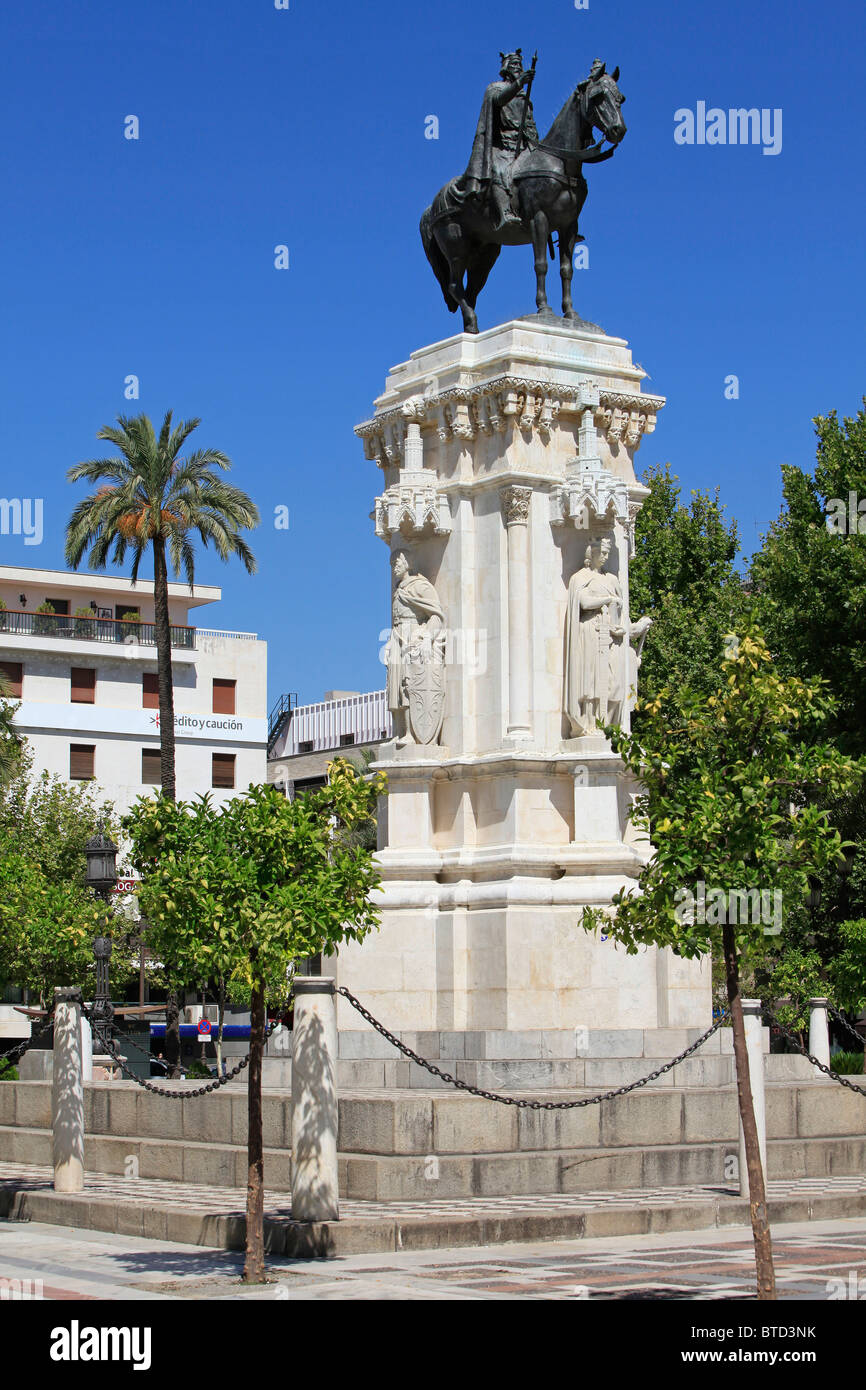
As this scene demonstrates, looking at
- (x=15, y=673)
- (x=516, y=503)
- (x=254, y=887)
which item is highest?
(x=15, y=673)

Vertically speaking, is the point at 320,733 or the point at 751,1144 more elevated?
the point at 320,733

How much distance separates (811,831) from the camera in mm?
10961

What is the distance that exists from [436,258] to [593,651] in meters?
5.49

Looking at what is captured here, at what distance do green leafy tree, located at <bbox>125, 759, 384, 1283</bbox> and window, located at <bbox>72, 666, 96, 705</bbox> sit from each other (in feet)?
174

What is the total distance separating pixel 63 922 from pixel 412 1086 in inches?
216

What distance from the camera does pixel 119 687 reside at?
66000 mm

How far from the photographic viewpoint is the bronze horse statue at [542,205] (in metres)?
20.8

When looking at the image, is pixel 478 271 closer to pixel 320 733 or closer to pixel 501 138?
pixel 501 138

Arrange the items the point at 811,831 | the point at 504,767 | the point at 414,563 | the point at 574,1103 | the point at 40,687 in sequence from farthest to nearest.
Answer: the point at 40,687, the point at 414,563, the point at 504,767, the point at 574,1103, the point at 811,831

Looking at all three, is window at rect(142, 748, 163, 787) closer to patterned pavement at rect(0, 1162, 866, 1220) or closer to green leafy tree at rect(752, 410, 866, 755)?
green leafy tree at rect(752, 410, 866, 755)

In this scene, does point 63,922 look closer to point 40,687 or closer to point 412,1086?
point 412,1086

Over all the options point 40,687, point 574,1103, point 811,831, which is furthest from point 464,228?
point 40,687

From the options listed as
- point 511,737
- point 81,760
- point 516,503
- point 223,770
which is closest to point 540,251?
point 516,503

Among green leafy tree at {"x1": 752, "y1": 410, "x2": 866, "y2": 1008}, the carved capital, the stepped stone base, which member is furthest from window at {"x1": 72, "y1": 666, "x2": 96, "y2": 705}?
the carved capital
